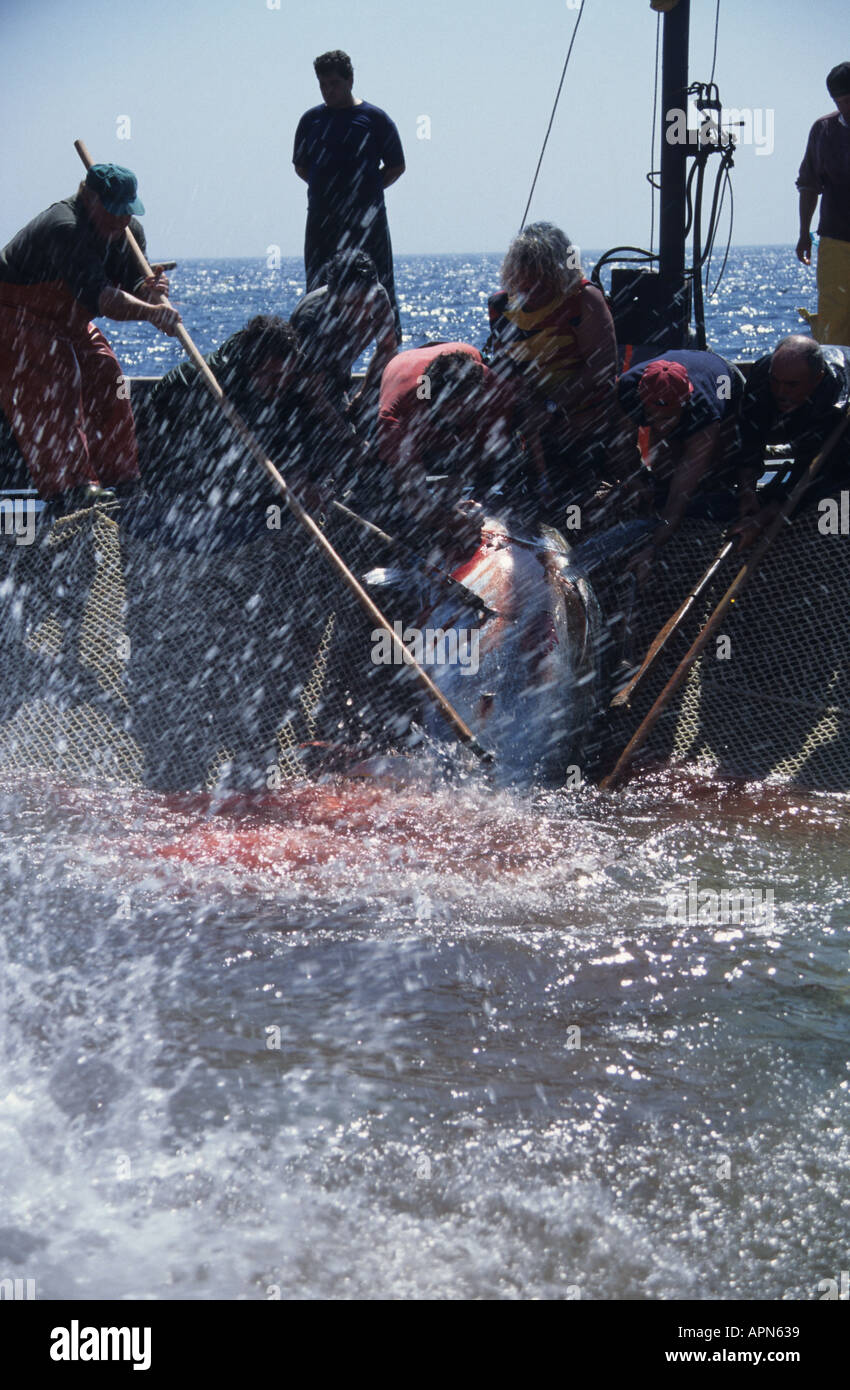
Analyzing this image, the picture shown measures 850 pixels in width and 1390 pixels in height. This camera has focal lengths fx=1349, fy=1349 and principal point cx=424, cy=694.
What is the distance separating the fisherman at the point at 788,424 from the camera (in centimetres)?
577

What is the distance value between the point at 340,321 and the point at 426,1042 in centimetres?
344

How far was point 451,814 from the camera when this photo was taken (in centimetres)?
521

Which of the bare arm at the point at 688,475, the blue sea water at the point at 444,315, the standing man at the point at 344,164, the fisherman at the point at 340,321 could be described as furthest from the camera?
the blue sea water at the point at 444,315

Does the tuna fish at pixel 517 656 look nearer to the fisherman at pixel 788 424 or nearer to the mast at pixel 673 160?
the fisherman at pixel 788 424

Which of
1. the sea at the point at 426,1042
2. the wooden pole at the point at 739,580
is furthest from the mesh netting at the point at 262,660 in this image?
the sea at the point at 426,1042

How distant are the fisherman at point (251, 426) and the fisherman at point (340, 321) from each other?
10cm

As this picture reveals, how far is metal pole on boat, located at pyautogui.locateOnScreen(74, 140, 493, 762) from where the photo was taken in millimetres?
5258

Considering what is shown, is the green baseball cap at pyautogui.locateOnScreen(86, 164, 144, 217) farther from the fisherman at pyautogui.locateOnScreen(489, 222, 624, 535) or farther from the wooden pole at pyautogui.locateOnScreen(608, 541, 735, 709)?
the wooden pole at pyautogui.locateOnScreen(608, 541, 735, 709)

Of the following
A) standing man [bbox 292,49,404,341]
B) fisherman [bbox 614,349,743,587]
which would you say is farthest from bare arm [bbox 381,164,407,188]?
fisherman [bbox 614,349,743,587]

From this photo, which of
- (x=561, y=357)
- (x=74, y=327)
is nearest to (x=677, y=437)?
(x=561, y=357)

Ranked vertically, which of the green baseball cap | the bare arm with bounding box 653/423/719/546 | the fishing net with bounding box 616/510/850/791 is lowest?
the fishing net with bounding box 616/510/850/791

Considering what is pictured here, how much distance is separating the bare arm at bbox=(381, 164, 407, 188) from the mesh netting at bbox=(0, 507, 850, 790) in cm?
202

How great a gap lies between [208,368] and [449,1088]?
368cm
